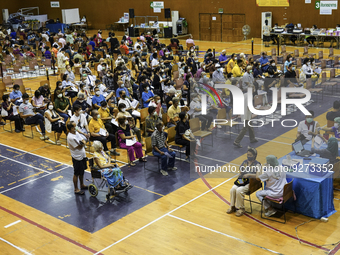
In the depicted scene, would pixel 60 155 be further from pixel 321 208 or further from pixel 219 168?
pixel 321 208

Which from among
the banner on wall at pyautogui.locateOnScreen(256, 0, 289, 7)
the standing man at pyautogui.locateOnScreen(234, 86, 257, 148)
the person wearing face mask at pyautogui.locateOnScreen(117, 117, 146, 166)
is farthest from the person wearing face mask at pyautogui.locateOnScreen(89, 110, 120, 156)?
the banner on wall at pyautogui.locateOnScreen(256, 0, 289, 7)

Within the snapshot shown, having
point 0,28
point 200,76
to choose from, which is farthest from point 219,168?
point 0,28

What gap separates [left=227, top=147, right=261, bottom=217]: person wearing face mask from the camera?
28.7 ft

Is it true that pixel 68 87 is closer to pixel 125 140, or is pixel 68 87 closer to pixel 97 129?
pixel 97 129

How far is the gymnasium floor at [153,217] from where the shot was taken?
7.96 m

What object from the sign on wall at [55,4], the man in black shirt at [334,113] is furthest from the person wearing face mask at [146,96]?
the sign on wall at [55,4]

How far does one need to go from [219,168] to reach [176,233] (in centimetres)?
300

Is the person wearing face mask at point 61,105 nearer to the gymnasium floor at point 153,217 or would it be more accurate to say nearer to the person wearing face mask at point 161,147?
the gymnasium floor at point 153,217

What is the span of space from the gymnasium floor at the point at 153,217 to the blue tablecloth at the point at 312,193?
18 cm

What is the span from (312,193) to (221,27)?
1098 inches

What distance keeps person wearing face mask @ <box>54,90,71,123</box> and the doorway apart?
22.9 m

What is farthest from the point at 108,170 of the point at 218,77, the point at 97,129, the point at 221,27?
the point at 221,27

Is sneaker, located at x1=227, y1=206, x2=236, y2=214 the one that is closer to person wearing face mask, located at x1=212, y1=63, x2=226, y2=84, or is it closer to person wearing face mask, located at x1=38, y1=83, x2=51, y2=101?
person wearing face mask, located at x1=38, y1=83, x2=51, y2=101

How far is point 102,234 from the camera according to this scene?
332 inches
